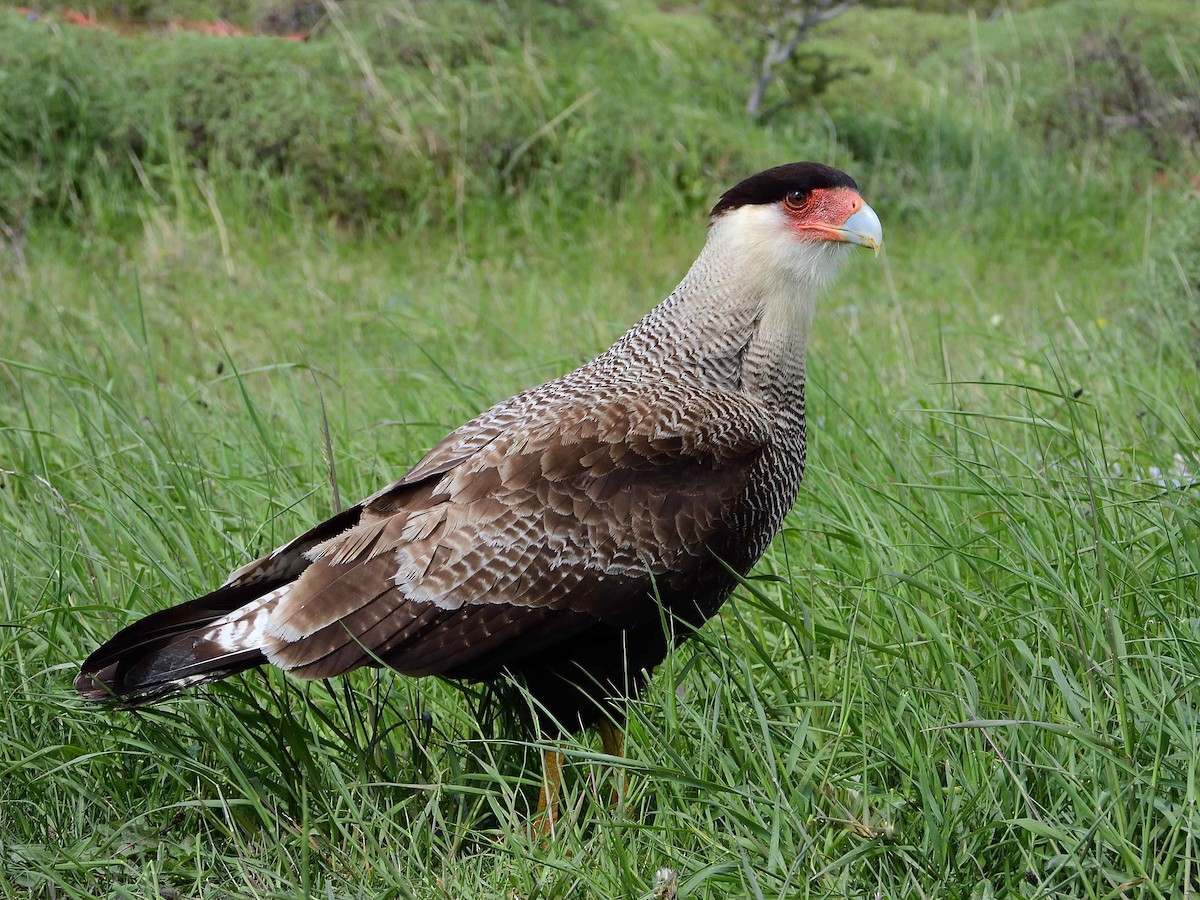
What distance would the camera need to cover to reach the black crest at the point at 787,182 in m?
2.96

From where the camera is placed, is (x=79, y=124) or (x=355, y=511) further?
(x=79, y=124)

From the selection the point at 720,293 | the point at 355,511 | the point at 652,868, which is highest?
the point at 720,293

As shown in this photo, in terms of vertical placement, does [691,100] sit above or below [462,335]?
above

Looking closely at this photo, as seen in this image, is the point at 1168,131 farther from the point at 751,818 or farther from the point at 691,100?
the point at 751,818

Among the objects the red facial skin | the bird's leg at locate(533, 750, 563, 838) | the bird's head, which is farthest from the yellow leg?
the red facial skin

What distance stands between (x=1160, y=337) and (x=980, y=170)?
3.78 meters

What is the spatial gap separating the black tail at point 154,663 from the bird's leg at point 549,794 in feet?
2.12

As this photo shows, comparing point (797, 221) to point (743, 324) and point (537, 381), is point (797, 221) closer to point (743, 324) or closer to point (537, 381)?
point (743, 324)

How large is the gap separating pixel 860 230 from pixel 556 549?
3.61ft

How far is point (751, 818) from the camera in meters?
2.27

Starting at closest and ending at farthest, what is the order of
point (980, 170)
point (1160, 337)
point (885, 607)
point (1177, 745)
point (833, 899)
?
point (833, 899) → point (1177, 745) → point (885, 607) → point (1160, 337) → point (980, 170)

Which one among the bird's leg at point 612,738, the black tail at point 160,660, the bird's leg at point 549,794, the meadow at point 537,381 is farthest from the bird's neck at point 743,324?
the black tail at point 160,660

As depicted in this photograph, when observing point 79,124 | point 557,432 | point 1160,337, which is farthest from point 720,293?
point 79,124

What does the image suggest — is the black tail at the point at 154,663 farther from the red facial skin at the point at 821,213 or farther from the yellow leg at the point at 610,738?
the red facial skin at the point at 821,213
